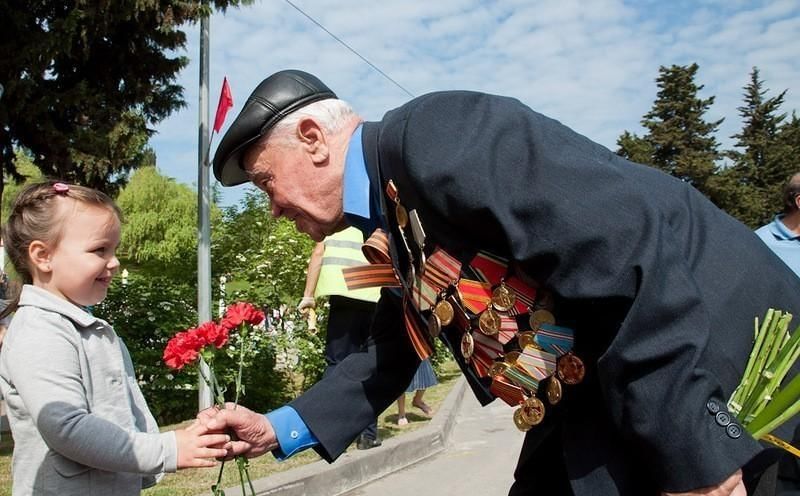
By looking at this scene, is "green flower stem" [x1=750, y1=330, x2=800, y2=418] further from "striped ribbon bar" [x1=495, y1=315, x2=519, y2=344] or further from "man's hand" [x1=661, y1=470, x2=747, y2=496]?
"striped ribbon bar" [x1=495, y1=315, x2=519, y2=344]

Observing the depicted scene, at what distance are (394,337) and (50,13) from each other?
1079cm

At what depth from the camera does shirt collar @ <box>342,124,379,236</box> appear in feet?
6.16

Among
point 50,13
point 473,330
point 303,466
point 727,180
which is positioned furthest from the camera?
point 727,180

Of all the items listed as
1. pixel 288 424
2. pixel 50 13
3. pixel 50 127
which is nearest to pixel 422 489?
pixel 288 424

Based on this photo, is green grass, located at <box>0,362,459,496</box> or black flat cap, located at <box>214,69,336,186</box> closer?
black flat cap, located at <box>214,69,336,186</box>

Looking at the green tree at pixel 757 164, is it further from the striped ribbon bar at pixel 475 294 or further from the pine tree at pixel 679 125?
the striped ribbon bar at pixel 475 294

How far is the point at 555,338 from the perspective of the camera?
1644 mm

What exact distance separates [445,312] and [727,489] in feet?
2.26

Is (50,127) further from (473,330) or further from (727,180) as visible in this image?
(727,180)

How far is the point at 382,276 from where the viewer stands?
199 cm

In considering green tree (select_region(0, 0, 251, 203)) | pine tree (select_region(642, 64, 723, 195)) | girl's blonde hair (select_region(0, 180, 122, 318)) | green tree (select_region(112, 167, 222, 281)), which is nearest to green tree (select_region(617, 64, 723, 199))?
pine tree (select_region(642, 64, 723, 195))

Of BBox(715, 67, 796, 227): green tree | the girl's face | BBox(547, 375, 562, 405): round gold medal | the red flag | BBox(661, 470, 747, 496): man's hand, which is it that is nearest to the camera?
BBox(661, 470, 747, 496): man's hand

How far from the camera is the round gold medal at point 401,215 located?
1.72 meters

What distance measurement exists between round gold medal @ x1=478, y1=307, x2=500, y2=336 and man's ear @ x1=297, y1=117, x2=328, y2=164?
22.9 inches
